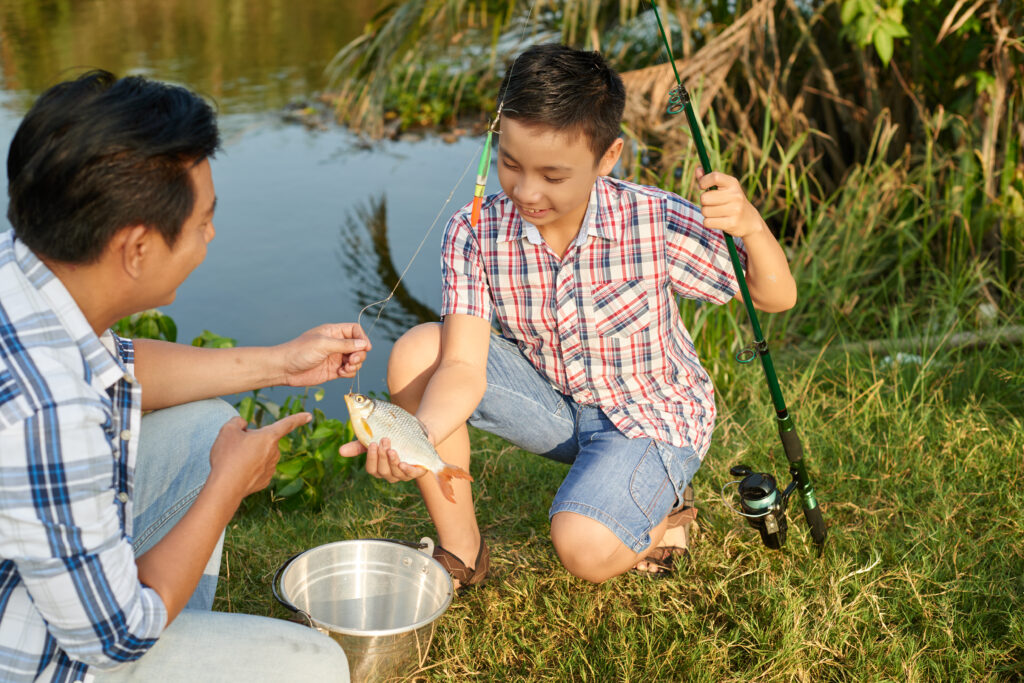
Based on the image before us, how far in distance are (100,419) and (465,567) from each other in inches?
52.7

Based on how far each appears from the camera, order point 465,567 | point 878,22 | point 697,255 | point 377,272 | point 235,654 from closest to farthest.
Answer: point 235,654
point 697,255
point 465,567
point 878,22
point 377,272

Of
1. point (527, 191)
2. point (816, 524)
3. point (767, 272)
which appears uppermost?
point (527, 191)

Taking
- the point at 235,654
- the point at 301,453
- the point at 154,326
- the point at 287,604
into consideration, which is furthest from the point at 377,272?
the point at 235,654

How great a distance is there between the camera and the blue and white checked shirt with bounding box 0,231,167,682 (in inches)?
57.1

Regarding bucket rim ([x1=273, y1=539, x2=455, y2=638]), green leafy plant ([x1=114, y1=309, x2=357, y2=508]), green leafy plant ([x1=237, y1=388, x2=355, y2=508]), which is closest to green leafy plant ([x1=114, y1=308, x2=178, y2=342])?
green leafy plant ([x1=114, y1=309, x2=357, y2=508])

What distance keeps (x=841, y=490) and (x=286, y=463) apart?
184cm

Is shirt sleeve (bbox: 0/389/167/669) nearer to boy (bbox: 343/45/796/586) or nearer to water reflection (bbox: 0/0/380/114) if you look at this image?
boy (bbox: 343/45/796/586)

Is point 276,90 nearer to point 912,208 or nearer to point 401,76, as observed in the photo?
point 401,76

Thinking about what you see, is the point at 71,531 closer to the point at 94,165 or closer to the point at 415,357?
the point at 94,165

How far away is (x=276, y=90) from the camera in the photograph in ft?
27.6

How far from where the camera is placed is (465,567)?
8.71 feet

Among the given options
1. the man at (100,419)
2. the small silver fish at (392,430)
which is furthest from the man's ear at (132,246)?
the small silver fish at (392,430)

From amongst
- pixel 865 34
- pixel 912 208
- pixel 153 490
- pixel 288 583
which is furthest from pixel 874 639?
pixel 912 208

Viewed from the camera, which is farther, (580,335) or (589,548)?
(580,335)
